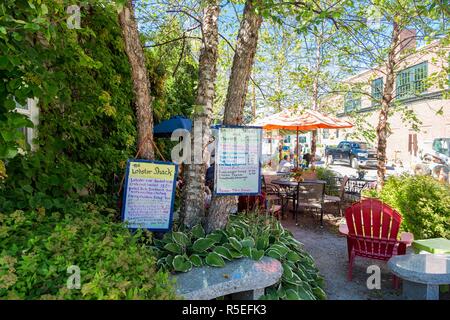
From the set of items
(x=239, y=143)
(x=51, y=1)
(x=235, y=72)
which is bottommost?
(x=239, y=143)

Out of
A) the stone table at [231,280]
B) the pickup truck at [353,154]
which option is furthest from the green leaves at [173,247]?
Answer: the pickup truck at [353,154]

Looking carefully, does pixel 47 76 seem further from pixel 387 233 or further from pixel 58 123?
pixel 387 233

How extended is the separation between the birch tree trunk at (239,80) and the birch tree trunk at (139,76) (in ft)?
3.31

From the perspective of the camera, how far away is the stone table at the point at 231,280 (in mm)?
2771

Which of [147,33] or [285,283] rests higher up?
[147,33]

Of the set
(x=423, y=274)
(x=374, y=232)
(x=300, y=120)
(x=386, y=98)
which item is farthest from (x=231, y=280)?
(x=386, y=98)

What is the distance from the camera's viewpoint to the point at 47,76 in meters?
2.80

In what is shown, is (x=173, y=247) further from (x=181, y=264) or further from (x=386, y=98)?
(x=386, y=98)

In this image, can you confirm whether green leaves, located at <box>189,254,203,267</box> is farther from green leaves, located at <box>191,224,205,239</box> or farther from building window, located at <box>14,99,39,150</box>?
building window, located at <box>14,99,39,150</box>

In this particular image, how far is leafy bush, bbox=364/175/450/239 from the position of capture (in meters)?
5.27

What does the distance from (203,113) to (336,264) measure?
9.73 feet

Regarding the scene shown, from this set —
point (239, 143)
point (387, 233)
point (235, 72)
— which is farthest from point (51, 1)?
point (387, 233)
